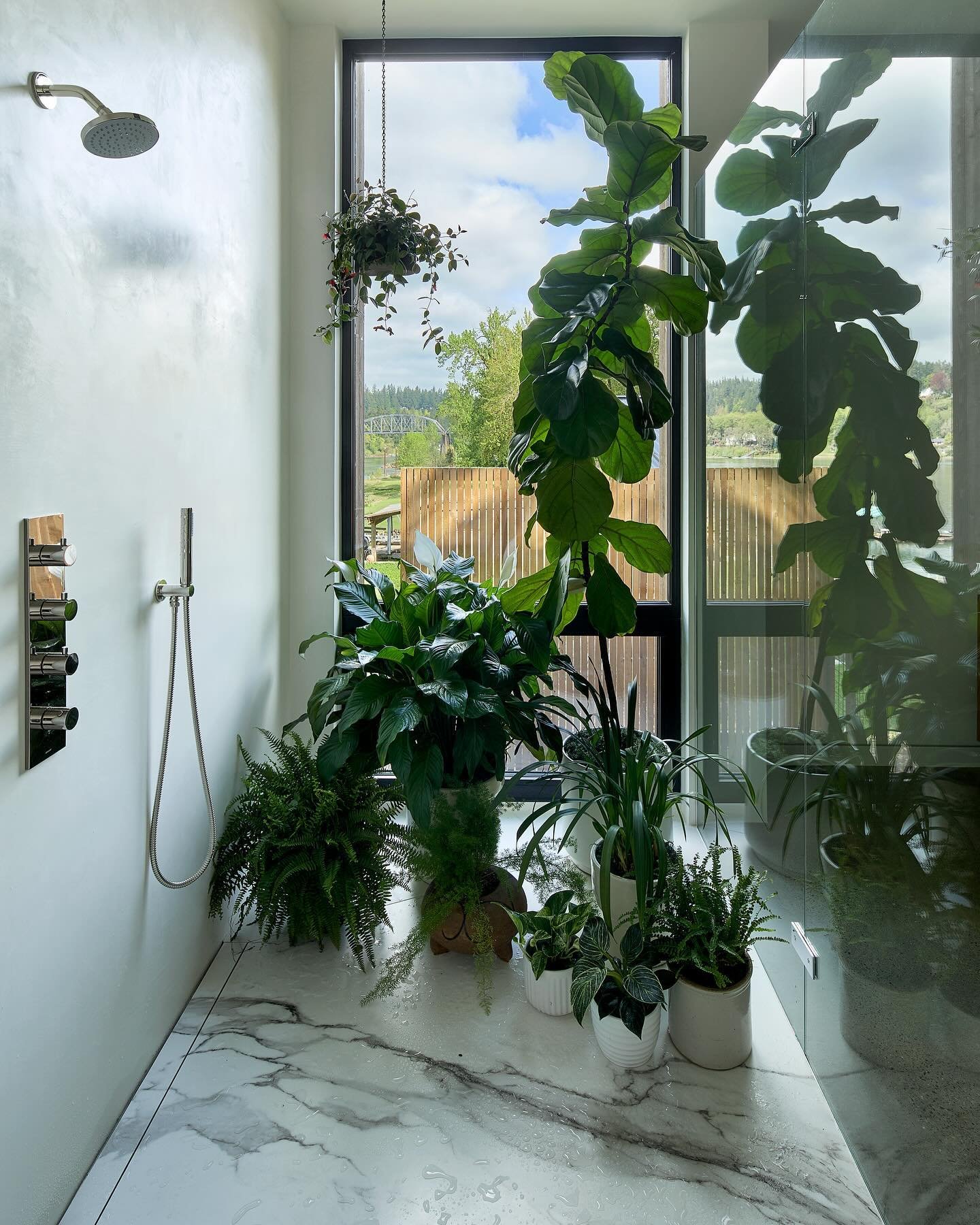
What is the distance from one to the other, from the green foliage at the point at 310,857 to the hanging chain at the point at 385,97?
1868mm

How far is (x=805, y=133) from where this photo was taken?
152 centimetres

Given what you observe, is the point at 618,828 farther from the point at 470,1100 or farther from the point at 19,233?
the point at 19,233

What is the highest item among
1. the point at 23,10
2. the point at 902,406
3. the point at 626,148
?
the point at 626,148

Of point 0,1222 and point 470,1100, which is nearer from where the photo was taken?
point 0,1222

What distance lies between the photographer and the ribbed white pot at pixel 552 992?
5.89ft

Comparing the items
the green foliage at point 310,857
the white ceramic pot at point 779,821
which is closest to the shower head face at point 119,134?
the green foliage at point 310,857

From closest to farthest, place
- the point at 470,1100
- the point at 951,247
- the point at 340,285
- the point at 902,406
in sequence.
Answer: the point at 951,247
the point at 902,406
the point at 470,1100
the point at 340,285

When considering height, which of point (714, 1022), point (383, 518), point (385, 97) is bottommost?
point (714, 1022)

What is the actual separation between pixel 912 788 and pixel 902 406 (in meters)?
0.53

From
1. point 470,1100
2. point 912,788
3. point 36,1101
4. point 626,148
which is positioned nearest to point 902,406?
point 912,788

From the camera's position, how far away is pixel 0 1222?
1125 millimetres

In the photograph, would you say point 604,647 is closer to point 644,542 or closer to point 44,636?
point 644,542

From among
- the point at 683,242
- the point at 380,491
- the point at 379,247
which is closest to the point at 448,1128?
the point at 683,242

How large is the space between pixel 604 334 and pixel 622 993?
1.33 metres
